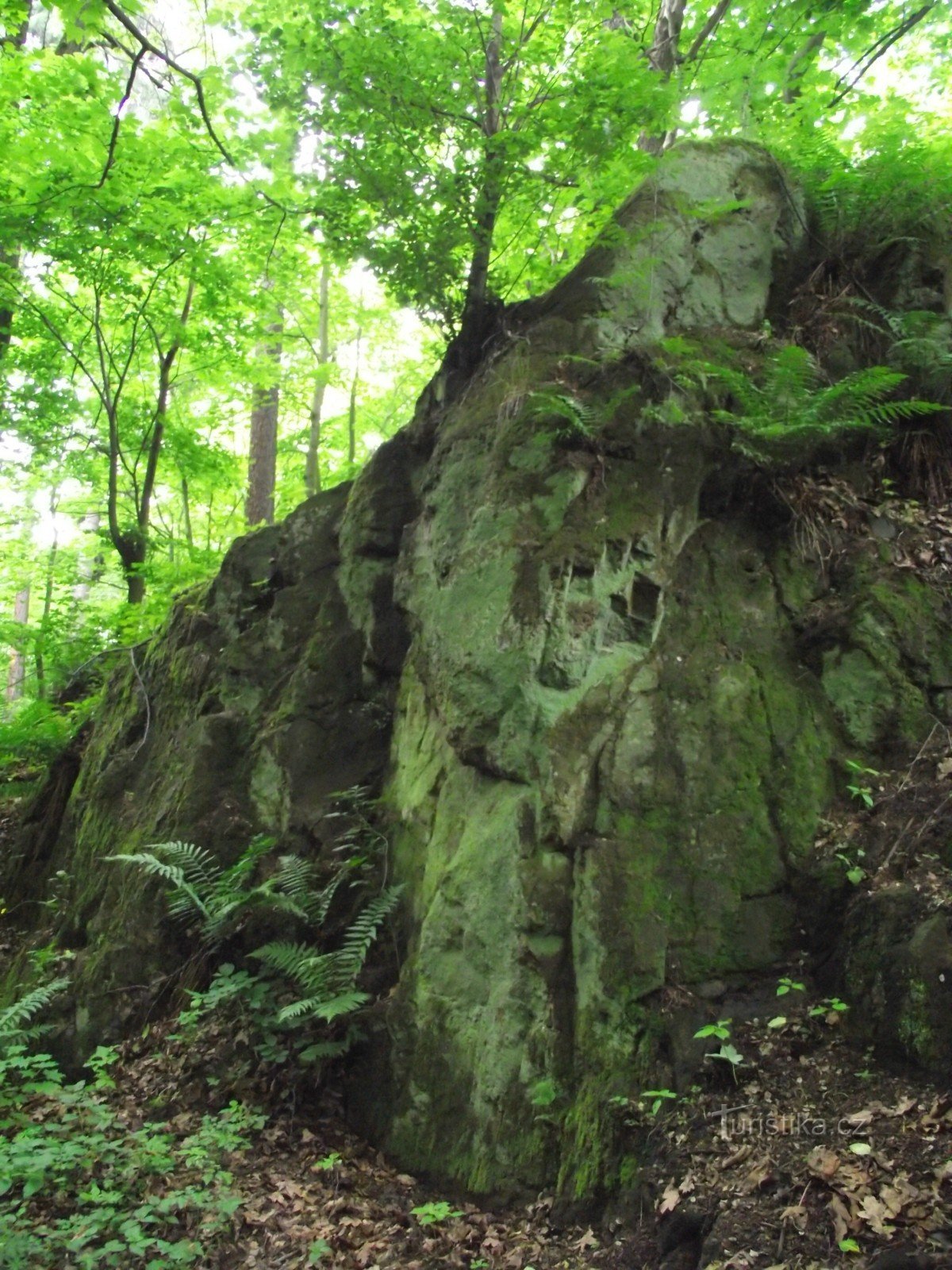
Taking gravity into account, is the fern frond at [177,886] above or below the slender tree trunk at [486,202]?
below

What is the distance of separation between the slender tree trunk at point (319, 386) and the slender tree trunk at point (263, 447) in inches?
23.8

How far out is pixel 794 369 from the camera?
19.3 feet

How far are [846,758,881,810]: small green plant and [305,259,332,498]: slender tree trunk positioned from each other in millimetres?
8986

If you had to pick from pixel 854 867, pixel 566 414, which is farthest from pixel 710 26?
pixel 854 867

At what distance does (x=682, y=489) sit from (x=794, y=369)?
1087 millimetres

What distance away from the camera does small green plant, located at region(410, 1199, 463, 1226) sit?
4.36 meters

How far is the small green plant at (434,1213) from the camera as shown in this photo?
14.3 feet

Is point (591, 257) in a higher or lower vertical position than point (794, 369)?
higher

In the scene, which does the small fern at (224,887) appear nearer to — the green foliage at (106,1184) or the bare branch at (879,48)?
the green foliage at (106,1184)

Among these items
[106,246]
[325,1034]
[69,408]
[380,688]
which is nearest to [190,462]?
[69,408]

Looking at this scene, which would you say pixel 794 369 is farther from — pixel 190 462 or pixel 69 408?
pixel 69 408

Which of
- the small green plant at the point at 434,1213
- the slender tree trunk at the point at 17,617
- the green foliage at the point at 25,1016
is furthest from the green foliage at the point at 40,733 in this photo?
the slender tree trunk at the point at 17,617

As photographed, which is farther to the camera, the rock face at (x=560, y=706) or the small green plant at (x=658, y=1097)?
the rock face at (x=560, y=706)

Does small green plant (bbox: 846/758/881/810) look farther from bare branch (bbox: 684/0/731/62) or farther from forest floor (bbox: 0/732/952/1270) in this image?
bare branch (bbox: 684/0/731/62)
